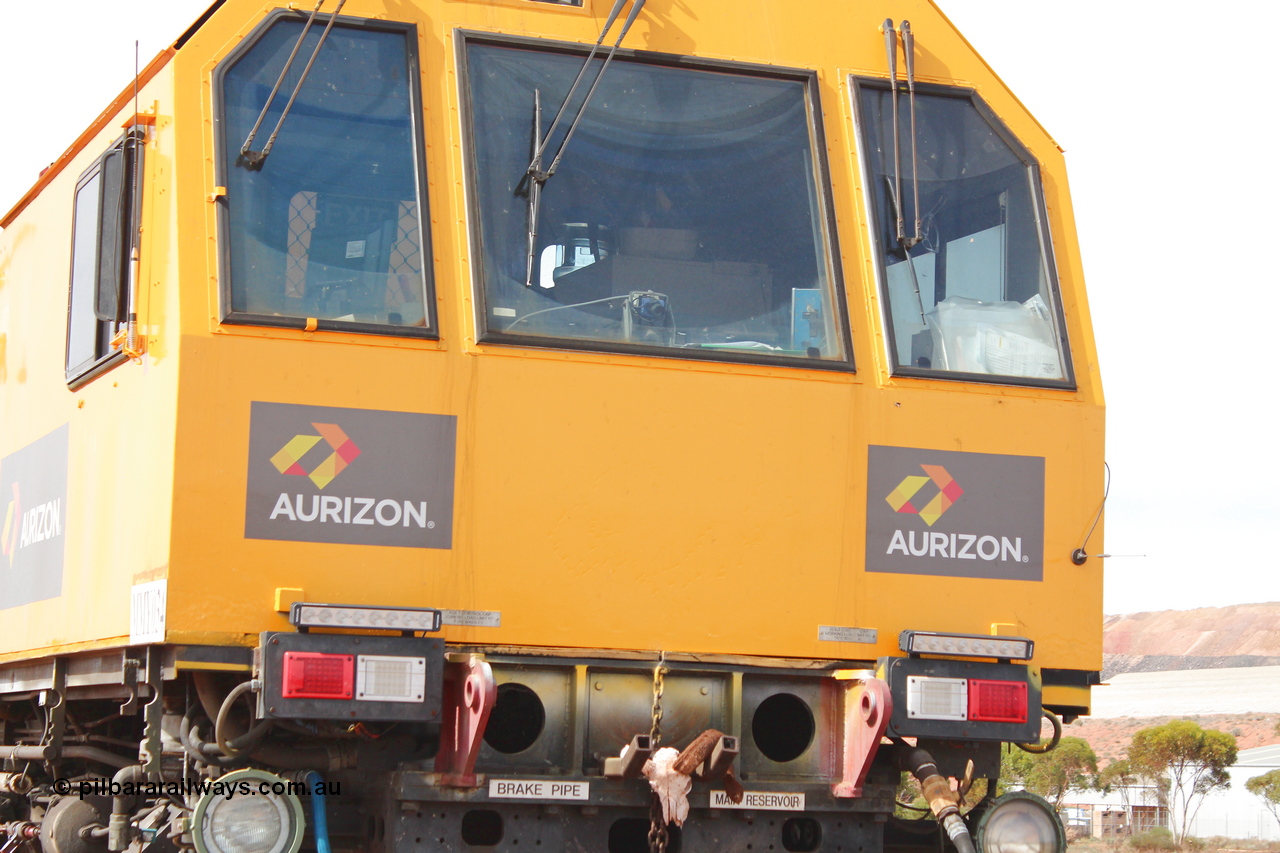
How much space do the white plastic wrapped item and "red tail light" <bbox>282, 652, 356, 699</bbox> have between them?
222 cm

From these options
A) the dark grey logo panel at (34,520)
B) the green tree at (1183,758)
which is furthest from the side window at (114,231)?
the green tree at (1183,758)

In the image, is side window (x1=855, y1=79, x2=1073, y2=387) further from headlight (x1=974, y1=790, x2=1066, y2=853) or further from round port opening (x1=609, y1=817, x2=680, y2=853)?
round port opening (x1=609, y1=817, x2=680, y2=853)

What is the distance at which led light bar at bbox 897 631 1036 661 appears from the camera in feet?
16.2

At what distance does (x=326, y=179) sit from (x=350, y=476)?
0.97 meters

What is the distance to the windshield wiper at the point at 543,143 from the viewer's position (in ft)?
16.2

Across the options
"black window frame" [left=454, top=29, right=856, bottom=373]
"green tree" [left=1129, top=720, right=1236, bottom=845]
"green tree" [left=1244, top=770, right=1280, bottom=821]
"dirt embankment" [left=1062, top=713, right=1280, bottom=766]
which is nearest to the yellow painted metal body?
"black window frame" [left=454, top=29, right=856, bottom=373]

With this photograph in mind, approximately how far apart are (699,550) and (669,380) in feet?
1.81

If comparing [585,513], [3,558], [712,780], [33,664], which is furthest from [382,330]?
[3,558]

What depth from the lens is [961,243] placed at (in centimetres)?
548

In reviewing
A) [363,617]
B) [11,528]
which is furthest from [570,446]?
[11,528]

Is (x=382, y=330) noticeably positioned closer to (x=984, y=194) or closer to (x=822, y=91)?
(x=822, y=91)

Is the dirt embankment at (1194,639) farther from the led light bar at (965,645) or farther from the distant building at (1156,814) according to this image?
the led light bar at (965,645)

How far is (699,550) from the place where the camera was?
193 inches

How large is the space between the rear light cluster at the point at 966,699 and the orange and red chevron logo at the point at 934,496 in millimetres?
550
